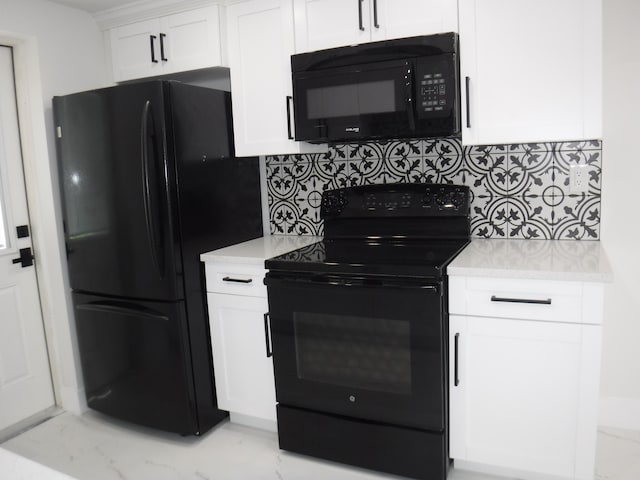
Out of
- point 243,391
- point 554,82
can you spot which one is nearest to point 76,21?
point 243,391

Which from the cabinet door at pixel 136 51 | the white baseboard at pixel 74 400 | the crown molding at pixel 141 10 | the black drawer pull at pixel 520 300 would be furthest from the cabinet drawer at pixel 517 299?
the white baseboard at pixel 74 400

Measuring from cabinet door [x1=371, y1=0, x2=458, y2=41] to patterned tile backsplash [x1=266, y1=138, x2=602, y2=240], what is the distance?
21.3 inches

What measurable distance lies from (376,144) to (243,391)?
1.38 meters

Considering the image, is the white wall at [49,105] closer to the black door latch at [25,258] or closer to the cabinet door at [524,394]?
the black door latch at [25,258]

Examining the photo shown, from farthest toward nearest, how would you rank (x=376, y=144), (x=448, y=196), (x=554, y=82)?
1. (x=376, y=144)
2. (x=448, y=196)
3. (x=554, y=82)

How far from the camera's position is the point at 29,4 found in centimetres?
255

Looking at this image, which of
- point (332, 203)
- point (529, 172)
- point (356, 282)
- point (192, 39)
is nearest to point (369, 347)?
point (356, 282)

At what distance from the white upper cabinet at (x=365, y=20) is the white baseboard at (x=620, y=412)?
6.03 feet

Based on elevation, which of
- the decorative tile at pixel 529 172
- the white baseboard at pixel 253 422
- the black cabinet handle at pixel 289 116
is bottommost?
the white baseboard at pixel 253 422

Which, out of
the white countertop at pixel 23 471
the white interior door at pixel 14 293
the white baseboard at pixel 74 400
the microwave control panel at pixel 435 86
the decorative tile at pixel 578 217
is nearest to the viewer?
the white countertop at pixel 23 471

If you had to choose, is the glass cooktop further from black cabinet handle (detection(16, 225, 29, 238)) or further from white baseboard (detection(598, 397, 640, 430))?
black cabinet handle (detection(16, 225, 29, 238))

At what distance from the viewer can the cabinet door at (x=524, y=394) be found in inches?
73.0

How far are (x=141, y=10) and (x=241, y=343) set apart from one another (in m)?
1.80

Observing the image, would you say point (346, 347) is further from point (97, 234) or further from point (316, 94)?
point (97, 234)
